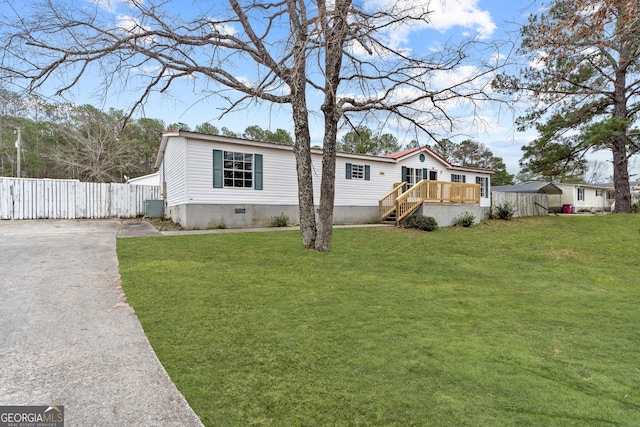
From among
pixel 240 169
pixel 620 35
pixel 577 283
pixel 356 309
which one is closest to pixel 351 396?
pixel 356 309

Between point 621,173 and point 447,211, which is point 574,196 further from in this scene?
point 447,211

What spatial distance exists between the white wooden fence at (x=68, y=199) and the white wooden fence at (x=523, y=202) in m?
19.6

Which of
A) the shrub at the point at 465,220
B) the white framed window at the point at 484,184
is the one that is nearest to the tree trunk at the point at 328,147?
the shrub at the point at 465,220

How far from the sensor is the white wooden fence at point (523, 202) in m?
19.9

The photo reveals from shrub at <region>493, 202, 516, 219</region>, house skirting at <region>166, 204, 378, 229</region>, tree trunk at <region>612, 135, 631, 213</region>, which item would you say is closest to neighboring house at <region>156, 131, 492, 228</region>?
house skirting at <region>166, 204, 378, 229</region>

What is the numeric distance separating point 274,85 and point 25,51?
535 cm

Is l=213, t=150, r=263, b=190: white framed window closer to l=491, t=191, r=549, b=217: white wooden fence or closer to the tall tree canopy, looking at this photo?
the tall tree canopy

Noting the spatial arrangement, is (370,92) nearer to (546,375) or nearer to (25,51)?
(546,375)

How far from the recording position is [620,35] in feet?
13.1

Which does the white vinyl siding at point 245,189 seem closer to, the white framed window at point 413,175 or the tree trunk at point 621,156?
the white framed window at point 413,175

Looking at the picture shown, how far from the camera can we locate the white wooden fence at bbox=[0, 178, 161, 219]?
43.8 feet

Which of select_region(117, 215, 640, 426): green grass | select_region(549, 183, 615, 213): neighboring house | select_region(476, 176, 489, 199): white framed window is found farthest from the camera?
select_region(549, 183, 615, 213): neighboring house

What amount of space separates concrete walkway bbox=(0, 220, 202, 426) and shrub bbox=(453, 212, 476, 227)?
1446 cm

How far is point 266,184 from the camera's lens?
13.6 meters
